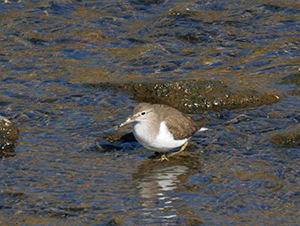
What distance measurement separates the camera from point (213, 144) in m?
10.7

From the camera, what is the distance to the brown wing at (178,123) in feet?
33.9

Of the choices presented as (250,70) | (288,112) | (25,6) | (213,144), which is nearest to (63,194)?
(213,144)

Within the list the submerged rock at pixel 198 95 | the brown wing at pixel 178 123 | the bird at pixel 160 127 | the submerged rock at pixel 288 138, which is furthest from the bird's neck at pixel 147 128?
the submerged rock at pixel 198 95

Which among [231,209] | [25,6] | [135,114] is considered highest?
[25,6]

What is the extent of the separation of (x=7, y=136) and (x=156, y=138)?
203 centimetres

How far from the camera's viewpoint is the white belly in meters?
10.1

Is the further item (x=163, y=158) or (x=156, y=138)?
(x=163, y=158)

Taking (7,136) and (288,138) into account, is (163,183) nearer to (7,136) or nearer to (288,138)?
(288,138)

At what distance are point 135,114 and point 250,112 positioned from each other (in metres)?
2.12

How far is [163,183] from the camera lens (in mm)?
9586

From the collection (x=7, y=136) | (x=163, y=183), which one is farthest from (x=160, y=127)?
(x=7, y=136)

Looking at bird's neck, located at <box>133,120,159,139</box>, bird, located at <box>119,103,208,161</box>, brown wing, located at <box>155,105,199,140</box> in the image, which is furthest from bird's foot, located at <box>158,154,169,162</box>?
bird's neck, located at <box>133,120,159,139</box>

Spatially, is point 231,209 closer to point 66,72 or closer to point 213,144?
point 213,144

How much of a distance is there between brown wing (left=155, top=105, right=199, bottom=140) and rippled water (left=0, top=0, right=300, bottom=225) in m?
0.32
